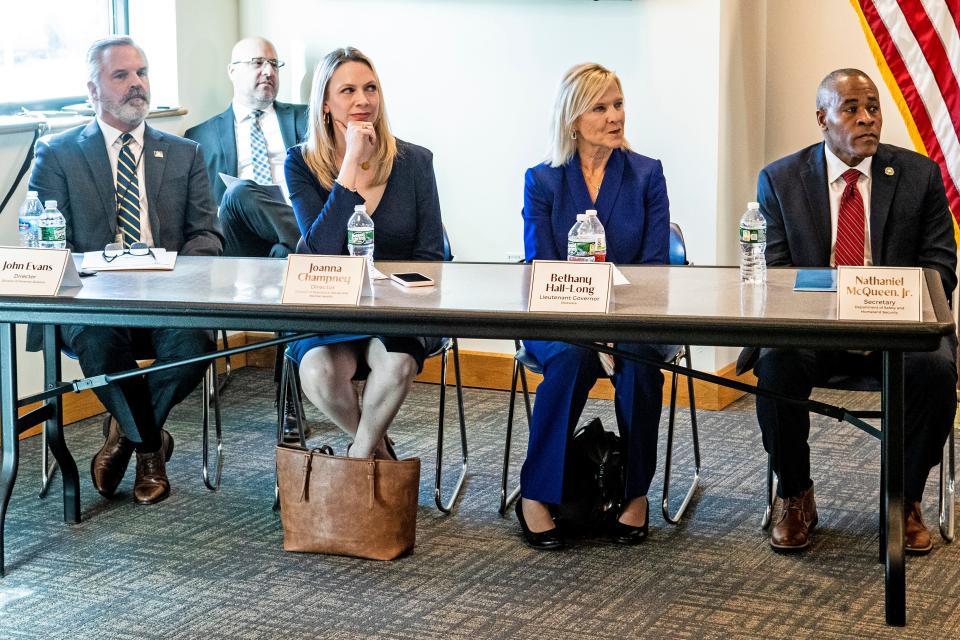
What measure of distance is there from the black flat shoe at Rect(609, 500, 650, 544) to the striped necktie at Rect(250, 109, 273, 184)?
90.9 inches

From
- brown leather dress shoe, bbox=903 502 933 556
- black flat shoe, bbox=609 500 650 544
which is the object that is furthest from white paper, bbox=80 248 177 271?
brown leather dress shoe, bbox=903 502 933 556

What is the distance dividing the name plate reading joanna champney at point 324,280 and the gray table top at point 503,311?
4 cm

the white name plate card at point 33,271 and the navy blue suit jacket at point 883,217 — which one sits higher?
the navy blue suit jacket at point 883,217

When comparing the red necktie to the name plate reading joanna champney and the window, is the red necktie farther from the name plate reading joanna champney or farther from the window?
the window

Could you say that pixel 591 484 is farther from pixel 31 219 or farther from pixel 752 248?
pixel 31 219

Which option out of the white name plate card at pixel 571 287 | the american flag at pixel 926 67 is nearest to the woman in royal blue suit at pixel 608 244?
the white name plate card at pixel 571 287

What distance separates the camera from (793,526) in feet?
10.8

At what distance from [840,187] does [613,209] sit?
2.20ft

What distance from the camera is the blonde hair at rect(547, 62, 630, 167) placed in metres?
3.55

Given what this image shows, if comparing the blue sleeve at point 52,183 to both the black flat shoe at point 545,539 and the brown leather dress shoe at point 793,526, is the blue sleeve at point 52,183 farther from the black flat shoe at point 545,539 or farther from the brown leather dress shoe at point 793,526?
the brown leather dress shoe at point 793,526

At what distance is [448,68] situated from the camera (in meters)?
5.12

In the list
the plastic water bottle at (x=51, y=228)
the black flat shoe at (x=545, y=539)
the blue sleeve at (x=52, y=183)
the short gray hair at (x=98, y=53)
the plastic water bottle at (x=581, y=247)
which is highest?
the short gray hair at (x=98, y=53)

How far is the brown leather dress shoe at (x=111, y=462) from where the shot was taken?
12.4 feet

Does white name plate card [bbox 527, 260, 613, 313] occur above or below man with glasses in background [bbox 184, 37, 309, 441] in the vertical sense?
below
